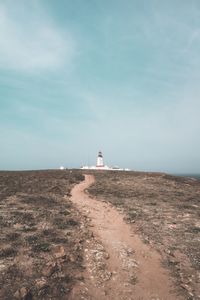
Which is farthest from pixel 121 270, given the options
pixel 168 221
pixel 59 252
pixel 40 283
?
pixel 168 221

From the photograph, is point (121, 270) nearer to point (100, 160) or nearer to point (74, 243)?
point (74, 243)

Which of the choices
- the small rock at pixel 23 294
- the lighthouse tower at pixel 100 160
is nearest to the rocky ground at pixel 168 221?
the small rock at pixel 23 294

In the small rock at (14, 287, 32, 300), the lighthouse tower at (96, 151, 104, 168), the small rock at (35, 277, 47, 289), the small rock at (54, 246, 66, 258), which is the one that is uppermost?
the lighthouse tower at (96, 151, 104, 168)

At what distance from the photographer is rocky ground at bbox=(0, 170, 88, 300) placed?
12.7 metres

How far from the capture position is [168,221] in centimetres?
2548

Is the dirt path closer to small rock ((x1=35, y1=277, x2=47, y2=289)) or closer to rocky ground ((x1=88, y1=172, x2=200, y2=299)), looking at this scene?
rocky ground ((x1=88, y1=172, x2=200, y2=299))

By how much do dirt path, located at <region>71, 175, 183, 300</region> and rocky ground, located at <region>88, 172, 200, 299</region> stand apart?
2.33 ft

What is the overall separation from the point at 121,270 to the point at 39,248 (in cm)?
481

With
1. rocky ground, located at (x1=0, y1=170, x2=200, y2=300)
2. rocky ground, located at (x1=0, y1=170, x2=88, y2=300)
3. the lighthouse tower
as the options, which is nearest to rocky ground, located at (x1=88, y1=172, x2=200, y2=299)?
rocky ground, located at (x1=0, y1=170, x2=200, y2=300)

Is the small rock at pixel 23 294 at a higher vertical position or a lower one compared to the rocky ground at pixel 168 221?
lower

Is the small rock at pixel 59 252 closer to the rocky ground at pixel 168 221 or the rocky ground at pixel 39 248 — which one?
the rocky ground at pixel 39 248

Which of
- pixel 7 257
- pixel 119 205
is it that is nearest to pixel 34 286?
pixel 7 257

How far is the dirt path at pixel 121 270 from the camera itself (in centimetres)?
1283

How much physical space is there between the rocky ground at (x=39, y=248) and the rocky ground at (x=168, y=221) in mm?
4607
